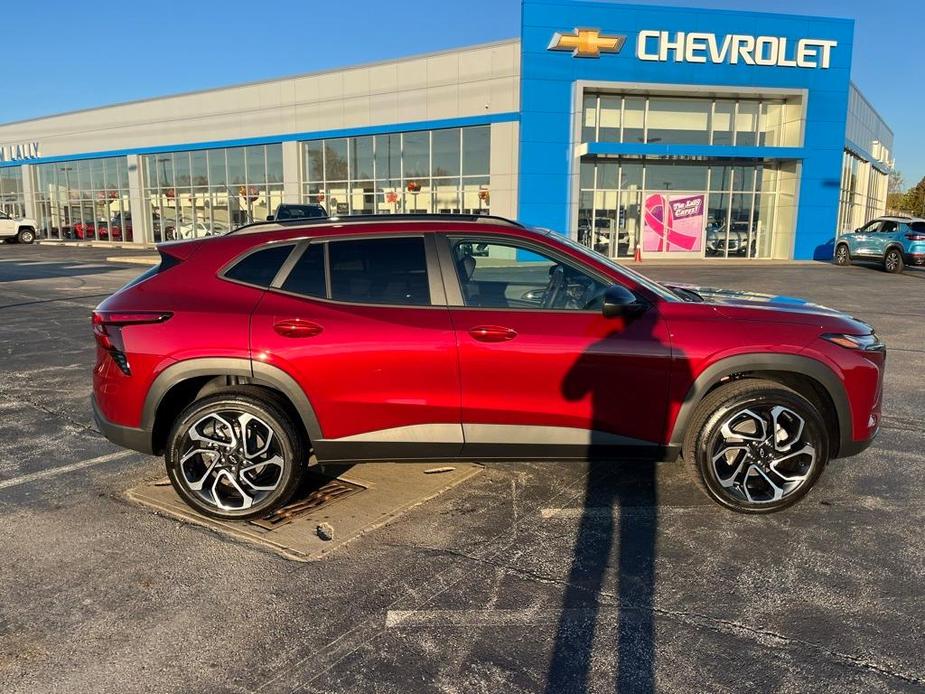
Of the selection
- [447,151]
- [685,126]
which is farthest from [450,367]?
[685,126]

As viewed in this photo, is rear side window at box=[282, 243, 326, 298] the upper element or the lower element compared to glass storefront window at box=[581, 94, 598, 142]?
lower

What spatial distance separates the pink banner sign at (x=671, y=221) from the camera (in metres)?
28.5

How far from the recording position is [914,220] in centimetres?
2284

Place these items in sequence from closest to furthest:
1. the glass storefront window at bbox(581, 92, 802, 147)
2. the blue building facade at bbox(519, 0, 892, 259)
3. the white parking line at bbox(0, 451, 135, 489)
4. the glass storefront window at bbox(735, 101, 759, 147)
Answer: the white parking line at bbox(0, 451, 135, 489)
the blue building facade at bbox(519, 0, 892, 259)
the glass storefront window at bbox(581, 92, 802, 147)
the glass storefront window at bbox(735, 101, 759, 147)

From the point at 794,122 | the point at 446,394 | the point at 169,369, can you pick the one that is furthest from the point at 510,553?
the point at 794,122

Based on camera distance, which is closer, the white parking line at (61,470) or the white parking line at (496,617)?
the white parking line at (496,617)

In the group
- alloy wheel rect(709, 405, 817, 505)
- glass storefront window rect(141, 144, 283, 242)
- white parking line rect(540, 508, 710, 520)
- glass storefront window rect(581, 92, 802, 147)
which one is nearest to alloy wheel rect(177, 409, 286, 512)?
white parking line rect(540, 508, 710, 520)

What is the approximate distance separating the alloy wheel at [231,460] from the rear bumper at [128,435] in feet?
0.80

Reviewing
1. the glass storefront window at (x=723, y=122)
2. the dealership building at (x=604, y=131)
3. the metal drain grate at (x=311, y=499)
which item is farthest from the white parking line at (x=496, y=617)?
the glass storefront window at (x=723, y=122)

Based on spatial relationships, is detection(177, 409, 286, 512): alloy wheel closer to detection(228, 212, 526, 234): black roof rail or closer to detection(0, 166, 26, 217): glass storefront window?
detection(228, 212, 526, 234): black roof rail

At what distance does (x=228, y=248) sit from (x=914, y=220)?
25.3 metres

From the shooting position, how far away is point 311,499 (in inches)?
168

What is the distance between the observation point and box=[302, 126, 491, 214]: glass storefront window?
2806cm

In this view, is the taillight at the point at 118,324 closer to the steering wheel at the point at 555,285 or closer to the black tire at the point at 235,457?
the black tire at the point at 235,457
